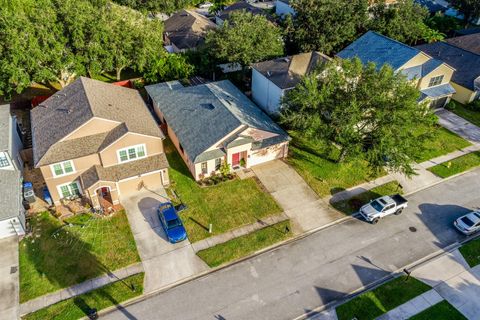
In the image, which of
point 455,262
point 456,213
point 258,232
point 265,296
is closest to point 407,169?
point 456,213

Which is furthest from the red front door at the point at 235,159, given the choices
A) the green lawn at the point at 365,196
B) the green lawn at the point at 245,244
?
the green lawn at the point at 365,196

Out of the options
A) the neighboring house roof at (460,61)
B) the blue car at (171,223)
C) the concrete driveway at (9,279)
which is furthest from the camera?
the neighboring house roof at (460,61)

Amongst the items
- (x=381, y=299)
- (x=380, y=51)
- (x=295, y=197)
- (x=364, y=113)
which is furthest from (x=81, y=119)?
(x=380, y=51)

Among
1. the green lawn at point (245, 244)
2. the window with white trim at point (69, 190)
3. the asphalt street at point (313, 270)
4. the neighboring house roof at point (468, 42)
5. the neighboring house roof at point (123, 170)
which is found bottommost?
the asphalt street at point (313, 270)

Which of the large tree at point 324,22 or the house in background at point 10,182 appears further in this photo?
the large tree at point 324,22

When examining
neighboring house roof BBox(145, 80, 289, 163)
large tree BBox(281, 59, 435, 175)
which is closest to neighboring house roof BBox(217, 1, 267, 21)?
neighboring house roof BBox(145, 80, 289, 163)

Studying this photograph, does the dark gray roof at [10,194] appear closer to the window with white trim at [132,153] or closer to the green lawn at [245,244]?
the window with white trim at [132,153]

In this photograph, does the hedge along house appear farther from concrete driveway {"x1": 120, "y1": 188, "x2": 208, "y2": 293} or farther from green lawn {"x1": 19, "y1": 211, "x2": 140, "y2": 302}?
green lawn {"x1": 19, "y1": 211, "x2": 140, "y2": 302}
